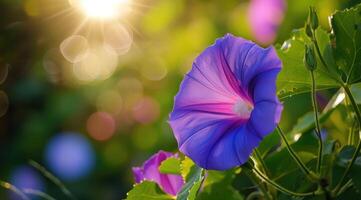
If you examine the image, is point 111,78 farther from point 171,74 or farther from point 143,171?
point 143,171

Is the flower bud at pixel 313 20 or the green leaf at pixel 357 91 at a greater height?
the flower bud at pixel 313 20

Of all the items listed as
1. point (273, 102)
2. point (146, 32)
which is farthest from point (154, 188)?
point (146, 32)

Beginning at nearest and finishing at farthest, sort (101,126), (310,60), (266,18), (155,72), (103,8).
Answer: (310,60)
(266,18)
(103,8)
(155,72)
(101,126)

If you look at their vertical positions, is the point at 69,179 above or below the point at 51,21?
below

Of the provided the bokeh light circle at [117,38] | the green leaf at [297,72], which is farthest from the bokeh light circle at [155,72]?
the green leaf at [297,72]

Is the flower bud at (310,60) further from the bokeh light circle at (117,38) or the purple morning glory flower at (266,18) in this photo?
the bokeh light circle at (117,38)

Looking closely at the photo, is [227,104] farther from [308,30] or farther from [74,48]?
[74,48]

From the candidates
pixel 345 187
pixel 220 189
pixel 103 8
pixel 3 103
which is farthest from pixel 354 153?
pixel 3 103
